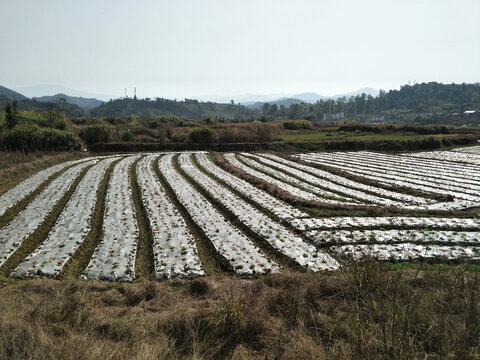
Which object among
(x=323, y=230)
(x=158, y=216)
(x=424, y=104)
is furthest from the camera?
(x=424, y=104)

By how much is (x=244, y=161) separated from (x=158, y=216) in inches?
668

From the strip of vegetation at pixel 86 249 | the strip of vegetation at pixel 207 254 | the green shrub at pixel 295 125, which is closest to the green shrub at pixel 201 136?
the strip of vegetation at pixel 86 249

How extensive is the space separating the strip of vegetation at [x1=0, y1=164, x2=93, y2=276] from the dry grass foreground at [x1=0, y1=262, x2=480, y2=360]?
2283 millimetres

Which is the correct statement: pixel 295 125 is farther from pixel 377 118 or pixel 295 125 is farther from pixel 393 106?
pixel 393 106

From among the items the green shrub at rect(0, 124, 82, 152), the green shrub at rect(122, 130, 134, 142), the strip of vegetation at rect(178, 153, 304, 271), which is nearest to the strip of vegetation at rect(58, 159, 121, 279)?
the strip of vegetation at rect(178, 153, 304, 271)

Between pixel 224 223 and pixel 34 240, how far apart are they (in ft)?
22.9

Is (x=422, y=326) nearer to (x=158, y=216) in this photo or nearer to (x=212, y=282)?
(x=212, y=282)

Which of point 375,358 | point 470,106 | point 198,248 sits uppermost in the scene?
point 470,106

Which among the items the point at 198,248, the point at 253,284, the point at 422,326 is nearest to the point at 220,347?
the point at 253,284

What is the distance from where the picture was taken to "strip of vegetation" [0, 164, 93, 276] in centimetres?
885

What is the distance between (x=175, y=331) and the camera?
526 centimetres

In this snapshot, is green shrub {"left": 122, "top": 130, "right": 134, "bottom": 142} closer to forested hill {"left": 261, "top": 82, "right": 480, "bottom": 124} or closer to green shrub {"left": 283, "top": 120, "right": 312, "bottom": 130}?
green shrub {"left": 283, "top": 120, "right": 312, "bottom": 130}

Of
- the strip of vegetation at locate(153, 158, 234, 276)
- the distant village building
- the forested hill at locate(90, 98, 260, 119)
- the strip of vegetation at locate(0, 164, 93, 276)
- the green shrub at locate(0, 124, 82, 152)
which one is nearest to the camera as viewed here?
the strip of vegetation at locate(0, 164, 93, 276)

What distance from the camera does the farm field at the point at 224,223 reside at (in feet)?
29.9
